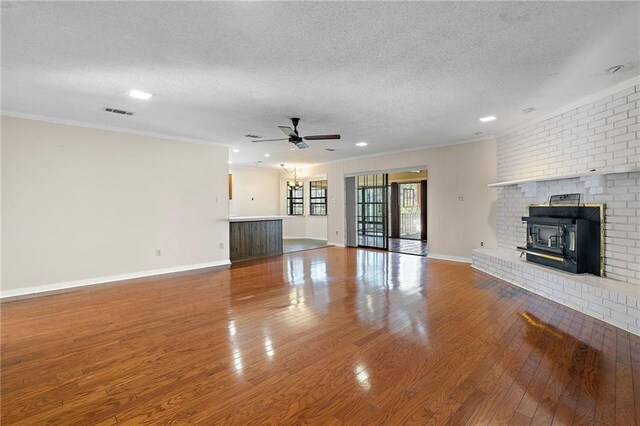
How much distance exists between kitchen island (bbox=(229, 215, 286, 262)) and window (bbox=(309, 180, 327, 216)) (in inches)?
126

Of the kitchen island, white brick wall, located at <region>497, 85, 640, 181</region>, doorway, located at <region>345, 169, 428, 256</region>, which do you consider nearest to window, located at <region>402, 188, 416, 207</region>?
doorway, located at <region>345, 169, 428, 256</region>

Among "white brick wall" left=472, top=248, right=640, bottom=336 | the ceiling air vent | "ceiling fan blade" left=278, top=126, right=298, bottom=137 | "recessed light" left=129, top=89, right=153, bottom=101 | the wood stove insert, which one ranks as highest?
the ceiling air vent

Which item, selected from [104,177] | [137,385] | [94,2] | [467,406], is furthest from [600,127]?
[104,177]

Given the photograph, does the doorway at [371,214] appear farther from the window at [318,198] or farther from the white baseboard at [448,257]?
the window at [318,198]

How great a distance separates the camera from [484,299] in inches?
150

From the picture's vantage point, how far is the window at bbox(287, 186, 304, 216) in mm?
11125

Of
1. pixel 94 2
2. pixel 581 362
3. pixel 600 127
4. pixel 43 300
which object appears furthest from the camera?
pixel 43 300

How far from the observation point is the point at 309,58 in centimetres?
273

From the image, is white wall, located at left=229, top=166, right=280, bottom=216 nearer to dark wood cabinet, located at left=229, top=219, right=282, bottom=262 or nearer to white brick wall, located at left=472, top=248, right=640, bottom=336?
dark wood cabinet, located at left=229, top=219, right=282, bottom=262

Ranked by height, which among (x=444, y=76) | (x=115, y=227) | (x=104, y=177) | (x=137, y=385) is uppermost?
(x=444, y=76)

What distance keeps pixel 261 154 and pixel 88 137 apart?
3.72 metres

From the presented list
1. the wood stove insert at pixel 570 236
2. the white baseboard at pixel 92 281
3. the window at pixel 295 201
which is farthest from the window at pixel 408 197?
the white baseboard at pixel 92 281

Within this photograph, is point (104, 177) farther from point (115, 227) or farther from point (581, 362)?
point (581, 362)

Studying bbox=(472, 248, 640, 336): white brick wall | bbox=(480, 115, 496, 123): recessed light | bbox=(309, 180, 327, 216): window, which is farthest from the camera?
bbox=(309, 180, 327, 216): window
